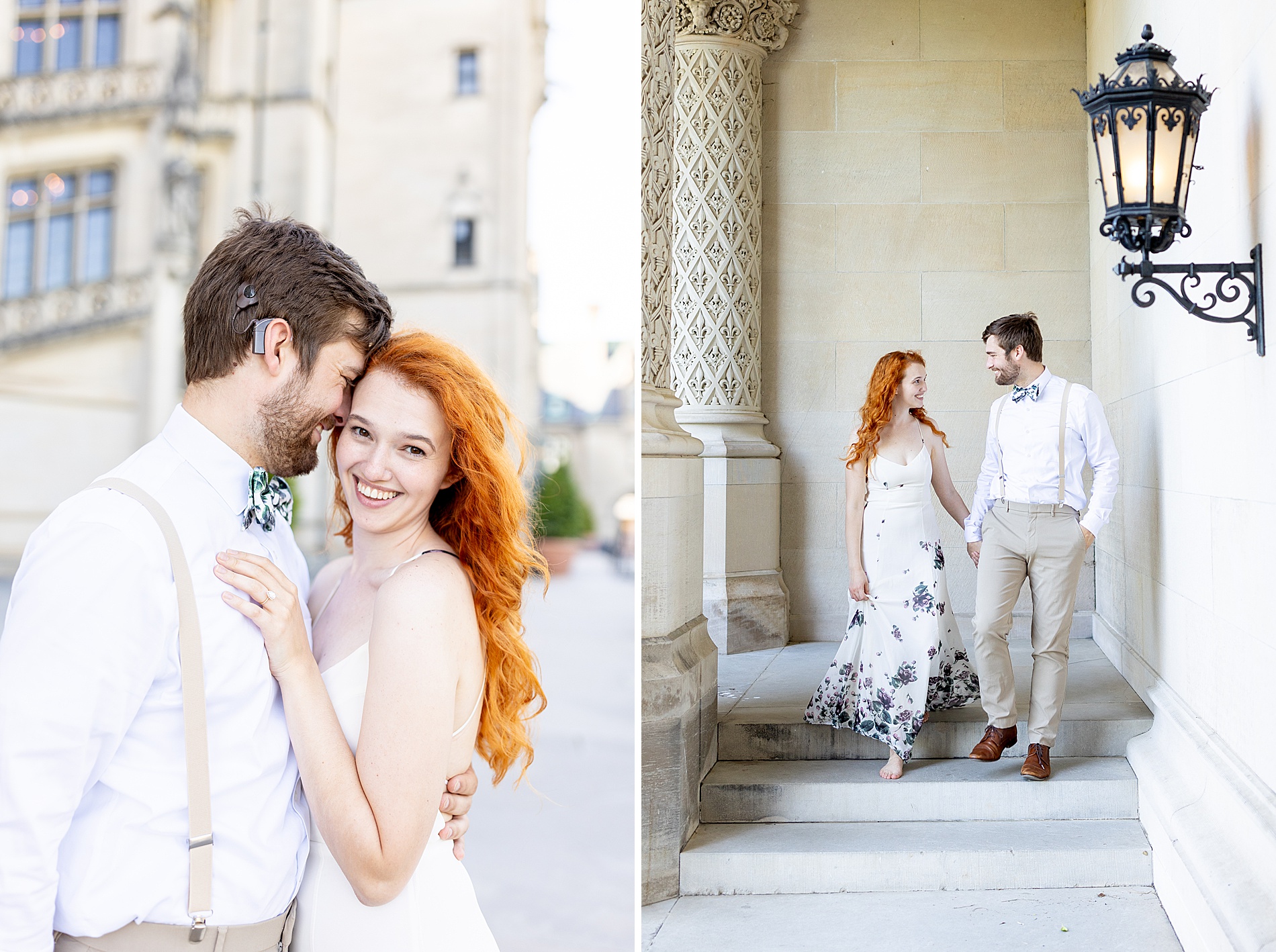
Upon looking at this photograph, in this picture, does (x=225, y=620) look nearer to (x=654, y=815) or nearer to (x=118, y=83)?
(x=654, y=815)

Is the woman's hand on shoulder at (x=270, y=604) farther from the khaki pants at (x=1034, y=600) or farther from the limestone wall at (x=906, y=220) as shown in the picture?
the limestone wall at (x=906, y=220)

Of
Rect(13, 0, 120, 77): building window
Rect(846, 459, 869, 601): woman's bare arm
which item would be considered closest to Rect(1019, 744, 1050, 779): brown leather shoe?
Rect(846, 459, 869, 601): woman's bare arm

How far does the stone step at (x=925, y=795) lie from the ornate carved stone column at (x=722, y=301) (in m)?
2.00

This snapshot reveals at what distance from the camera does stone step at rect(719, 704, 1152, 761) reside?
148 inches

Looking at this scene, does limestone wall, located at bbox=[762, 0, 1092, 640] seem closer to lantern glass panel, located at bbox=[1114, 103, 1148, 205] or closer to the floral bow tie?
lantern glass panel, located at bbox=[1114, 103, 1148, 205]

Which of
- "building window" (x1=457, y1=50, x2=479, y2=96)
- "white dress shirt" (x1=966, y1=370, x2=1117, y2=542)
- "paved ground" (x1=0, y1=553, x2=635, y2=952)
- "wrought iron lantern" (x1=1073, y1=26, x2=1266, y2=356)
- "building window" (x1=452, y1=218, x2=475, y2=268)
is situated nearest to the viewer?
"wrought iron lantern" (x1=1073, y1=26, x2=1266, y2=356)

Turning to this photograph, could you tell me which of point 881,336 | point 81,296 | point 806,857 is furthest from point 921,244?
point 81,296

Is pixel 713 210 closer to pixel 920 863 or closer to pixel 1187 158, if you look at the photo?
pixel 1187 158

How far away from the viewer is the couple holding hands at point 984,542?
3490mm

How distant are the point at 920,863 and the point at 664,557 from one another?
1.35 m

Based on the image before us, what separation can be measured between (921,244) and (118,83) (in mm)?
9151

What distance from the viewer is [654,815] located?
3121mm

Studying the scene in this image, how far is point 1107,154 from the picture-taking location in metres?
2.55

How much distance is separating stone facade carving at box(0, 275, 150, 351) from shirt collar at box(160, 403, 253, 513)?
29.1 feet
